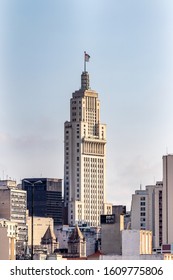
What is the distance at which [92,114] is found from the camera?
98.5 meters

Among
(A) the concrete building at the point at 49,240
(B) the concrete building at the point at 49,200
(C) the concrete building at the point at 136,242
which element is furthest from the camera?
(B) the concrete building at the point at 49,200

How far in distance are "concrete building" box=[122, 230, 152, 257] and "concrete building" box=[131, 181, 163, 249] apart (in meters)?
2.40

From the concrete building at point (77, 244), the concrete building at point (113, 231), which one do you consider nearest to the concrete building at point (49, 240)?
the concrete building at point (77, 244)

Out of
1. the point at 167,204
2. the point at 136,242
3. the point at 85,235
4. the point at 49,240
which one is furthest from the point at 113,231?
the point at 85,235

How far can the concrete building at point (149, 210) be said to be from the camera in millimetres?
78188

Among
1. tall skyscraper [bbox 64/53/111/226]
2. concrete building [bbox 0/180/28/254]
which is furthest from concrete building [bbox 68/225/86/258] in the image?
tall skyscraper [bbox 64/53/111/226]

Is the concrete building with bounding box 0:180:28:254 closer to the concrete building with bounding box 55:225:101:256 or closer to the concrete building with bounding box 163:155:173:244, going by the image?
the concrete building with bounding box 55:225:101:256

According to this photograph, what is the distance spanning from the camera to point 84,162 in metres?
106

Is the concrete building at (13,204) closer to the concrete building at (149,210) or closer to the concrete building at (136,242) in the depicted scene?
the concrete building at (149,210)

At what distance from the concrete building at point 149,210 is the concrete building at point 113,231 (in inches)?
39.2

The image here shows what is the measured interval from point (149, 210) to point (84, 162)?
2310 centimetres

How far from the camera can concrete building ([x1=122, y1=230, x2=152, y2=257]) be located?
219ft
